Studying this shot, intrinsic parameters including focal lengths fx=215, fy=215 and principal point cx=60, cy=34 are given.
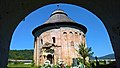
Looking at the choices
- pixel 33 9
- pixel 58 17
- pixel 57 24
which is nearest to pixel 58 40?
pixel 57 24

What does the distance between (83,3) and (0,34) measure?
241cm

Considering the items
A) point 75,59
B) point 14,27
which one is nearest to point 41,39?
point 75,59

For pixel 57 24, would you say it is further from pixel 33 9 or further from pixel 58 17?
pixel 33 9

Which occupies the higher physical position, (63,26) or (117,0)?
(63,26)

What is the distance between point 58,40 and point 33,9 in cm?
3756

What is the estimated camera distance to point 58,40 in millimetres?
43656

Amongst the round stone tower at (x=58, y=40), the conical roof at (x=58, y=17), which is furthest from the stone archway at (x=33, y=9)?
the conical roof at (x=58, y=17)

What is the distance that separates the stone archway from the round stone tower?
36.1m

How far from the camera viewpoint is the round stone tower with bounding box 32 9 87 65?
140 ft

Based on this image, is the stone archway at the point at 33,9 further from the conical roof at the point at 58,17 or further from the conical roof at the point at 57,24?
the conical roof at the point at 58,17

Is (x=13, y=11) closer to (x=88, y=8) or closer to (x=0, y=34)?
(x=0, y=34)

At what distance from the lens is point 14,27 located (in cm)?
621

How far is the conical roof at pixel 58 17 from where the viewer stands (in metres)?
45.0

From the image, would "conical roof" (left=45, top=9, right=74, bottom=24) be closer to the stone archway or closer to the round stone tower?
the round stone tower
